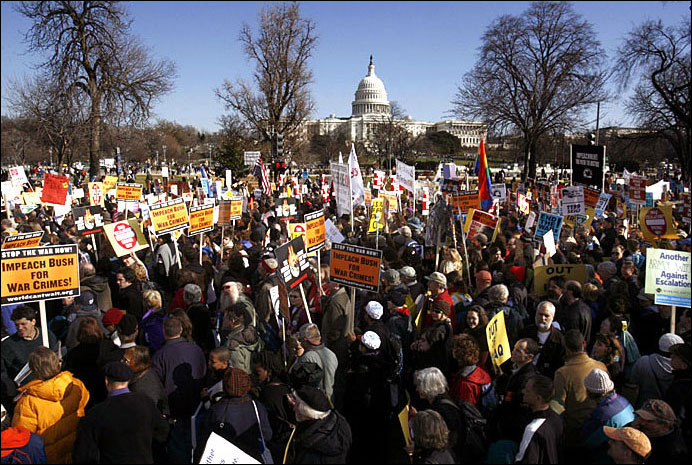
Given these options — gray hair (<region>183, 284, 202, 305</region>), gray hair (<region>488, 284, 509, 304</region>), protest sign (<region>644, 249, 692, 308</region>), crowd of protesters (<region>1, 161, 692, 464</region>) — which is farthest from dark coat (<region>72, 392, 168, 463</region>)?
protest sign (<region>644, 249, 692, 308</region>)

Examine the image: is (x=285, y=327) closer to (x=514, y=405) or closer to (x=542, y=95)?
(x=514, y=405)

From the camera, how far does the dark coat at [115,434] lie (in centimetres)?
372

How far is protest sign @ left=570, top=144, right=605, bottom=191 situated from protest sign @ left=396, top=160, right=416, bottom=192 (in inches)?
156

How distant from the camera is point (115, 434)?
3.74 metres

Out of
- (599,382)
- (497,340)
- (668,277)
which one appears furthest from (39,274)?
(668,277)

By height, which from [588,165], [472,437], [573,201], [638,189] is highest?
[588,165]

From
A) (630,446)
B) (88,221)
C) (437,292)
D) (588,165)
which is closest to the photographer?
(630,446)

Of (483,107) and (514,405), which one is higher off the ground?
(483,107)

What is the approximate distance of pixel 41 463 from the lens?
3.78 metres

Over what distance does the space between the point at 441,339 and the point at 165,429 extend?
269 cm

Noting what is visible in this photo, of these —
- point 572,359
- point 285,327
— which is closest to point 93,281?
point 285,327

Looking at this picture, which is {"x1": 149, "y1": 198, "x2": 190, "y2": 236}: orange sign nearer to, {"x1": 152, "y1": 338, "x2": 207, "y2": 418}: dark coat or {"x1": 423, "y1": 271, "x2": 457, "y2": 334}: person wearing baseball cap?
{"x1": 152, "y1": 338, "x2": 207, "y2": 418}: dark coat

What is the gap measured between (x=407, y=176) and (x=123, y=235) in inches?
325

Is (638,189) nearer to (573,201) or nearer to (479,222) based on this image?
(573,201)
